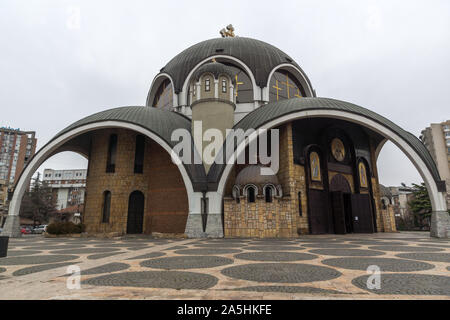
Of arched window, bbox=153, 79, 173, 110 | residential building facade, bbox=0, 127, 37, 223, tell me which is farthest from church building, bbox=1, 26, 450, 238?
residential building facade, bbox=0, 127, 37, 223

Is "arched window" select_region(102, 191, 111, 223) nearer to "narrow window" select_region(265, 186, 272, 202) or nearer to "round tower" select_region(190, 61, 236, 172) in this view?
"round tower" select_region(190, 61, 236, 172)

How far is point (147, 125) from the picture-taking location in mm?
17453

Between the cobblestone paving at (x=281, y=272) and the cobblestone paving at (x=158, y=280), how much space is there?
24.7 inches

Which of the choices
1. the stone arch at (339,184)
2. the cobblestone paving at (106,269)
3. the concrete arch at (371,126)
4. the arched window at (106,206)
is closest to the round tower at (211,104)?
the concrete arch at (371,126)

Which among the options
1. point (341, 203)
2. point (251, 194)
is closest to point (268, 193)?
point (251, 194)

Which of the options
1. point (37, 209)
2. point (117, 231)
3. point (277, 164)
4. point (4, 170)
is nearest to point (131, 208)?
point (117, 231)

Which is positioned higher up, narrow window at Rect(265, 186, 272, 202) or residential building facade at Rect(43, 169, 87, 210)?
residential building facade at Rect(43, 169, 87, 210)

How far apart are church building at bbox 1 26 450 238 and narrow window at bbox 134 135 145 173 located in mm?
73

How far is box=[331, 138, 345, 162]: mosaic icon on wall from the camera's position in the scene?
19719 millimetres

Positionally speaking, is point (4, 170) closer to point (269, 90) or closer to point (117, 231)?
point (117, 231)

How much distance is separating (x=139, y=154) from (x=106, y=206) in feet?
14.4

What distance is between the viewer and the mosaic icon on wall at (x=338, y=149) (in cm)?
1972

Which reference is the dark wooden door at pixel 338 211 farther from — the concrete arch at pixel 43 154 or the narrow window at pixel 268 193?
the concrete arch at pixel 43 154

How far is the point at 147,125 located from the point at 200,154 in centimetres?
392
